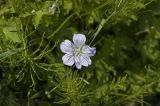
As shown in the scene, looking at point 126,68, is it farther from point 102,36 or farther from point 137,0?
point 137,0

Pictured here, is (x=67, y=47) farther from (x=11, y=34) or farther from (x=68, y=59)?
(x=11, y=34)

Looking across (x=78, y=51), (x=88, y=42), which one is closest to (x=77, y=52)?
(x=78, y=51)

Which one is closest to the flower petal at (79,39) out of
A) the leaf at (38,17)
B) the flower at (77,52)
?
the flower at (77,52)

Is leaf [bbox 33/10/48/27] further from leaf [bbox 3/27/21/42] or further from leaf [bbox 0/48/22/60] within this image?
leaf [bbox 0/48/22/60]

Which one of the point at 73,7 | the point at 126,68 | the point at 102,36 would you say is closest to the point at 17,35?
the point at 73,7

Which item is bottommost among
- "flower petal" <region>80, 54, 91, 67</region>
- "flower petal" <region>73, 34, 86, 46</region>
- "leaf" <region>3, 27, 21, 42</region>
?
"flower petal" <region>80, 54, 91, 67</region>

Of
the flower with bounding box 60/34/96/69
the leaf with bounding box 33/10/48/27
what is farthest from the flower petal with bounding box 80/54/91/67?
the leaf with bounding box 33/10/48/27

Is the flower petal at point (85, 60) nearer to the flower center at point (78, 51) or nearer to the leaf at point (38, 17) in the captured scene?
the flower center at point (78, 51)
